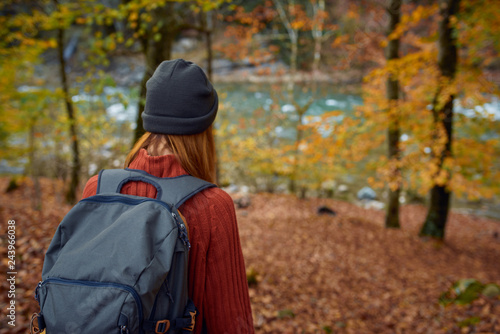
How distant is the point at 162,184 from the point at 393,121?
7095 mm

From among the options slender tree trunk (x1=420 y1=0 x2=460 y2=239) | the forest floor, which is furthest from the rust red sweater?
slender tree trunk (x1=420 y1=0 x2=460 y2=239)

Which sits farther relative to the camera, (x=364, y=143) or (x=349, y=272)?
(x=364, y=143)

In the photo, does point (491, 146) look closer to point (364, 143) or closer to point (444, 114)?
point (444, 114)

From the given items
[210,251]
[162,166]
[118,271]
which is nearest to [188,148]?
[162,166]

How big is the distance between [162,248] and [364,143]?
8243 mm

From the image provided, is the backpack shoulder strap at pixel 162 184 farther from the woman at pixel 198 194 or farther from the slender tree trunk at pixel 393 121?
the slender tree trunk at pixel 393 121

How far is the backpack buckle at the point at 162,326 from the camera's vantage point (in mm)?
995

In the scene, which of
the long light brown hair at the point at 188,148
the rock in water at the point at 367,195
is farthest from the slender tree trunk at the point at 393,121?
the long light brown hair at the point at 188,148

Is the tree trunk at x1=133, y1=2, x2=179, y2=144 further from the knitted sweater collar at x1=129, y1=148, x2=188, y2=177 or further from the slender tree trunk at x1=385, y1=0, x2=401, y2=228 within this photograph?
the slender tree trunk at x1=385, y1=0, x2=401, y2=228

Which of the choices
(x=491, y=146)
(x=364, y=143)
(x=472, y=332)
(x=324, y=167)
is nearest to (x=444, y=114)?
(x=491, y=146)

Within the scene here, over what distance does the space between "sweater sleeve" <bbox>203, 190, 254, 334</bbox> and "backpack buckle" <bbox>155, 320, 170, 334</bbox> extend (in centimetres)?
22

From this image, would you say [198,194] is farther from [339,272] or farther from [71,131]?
[71,131]

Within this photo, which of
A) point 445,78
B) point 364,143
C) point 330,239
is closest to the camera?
point 445,78

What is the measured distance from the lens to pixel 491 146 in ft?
23.0
